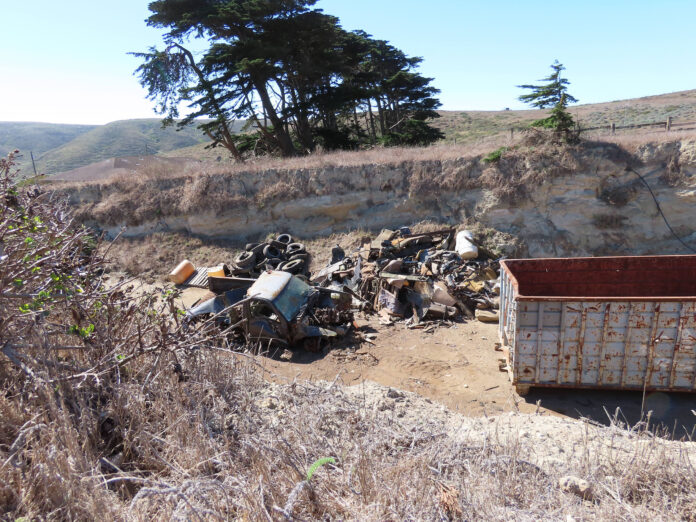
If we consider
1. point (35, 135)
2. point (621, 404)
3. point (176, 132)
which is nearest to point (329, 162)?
point (621, 404)

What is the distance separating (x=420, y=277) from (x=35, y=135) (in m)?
138

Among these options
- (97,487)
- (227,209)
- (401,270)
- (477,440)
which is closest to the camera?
(97,487)

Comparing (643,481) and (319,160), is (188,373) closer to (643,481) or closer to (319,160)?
(643,481)

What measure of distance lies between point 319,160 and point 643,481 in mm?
15489

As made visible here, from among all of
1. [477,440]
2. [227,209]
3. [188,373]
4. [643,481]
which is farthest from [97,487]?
[227,209]

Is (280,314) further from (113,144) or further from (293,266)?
(113,144)

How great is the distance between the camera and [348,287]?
10.6m

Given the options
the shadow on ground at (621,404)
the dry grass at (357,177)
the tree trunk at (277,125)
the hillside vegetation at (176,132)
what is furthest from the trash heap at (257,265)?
the tree trunk at (277,125)

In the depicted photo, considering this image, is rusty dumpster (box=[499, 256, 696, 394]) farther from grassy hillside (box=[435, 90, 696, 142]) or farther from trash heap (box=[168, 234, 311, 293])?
grassy hillside (box=[435, 90, 696, 142])

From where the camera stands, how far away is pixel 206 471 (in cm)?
306

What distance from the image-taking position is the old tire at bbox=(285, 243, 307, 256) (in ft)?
45.1

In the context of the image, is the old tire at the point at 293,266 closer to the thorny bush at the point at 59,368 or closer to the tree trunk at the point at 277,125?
the thorny bush at the point at 59,368

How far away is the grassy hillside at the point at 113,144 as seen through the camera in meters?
76.2

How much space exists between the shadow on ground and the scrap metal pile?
3.31 metres
